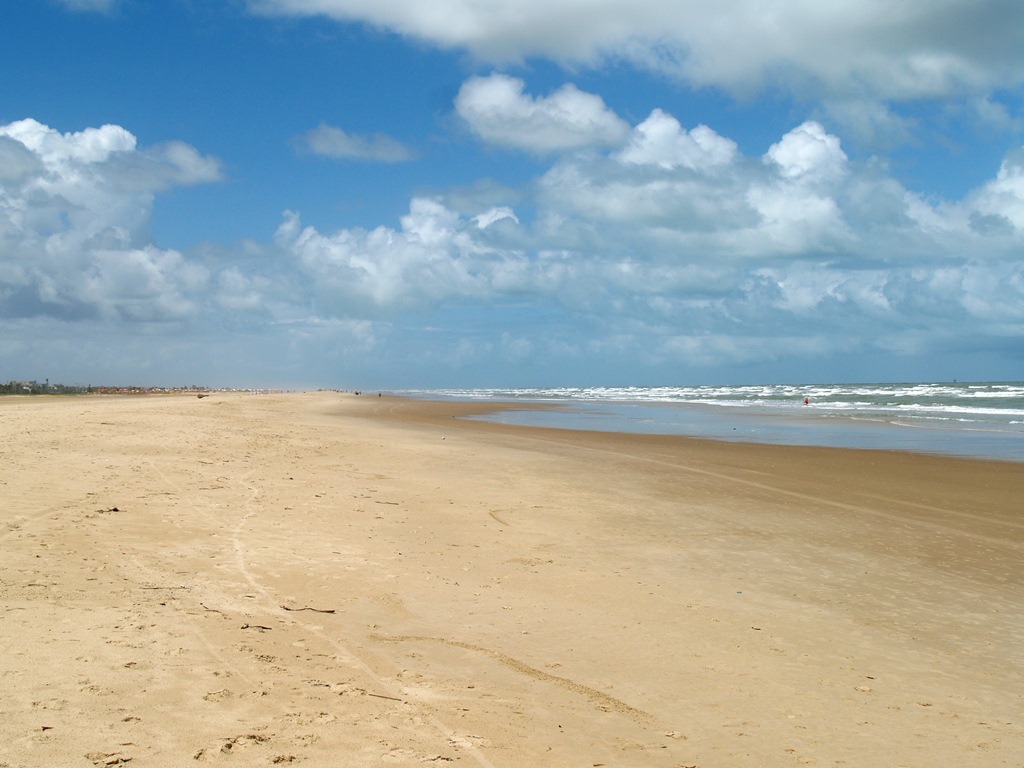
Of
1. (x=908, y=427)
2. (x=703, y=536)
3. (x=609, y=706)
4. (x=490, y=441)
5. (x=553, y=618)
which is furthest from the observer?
(x=908, y=427)

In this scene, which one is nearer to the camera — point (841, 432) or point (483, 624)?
point (483, 624)

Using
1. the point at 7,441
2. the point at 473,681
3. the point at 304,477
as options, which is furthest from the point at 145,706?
the point at 7,441

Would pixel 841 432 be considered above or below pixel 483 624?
above

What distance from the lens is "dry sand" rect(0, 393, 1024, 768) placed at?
13.9 ft

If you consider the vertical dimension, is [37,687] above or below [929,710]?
above

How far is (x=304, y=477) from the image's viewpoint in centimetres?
1348

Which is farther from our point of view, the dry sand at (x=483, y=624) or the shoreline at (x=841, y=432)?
the shoreline at (x=841, y=432)

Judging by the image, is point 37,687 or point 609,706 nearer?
point 37,687

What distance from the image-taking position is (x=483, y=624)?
6441mm

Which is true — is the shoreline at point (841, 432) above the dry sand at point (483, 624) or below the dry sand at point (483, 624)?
above

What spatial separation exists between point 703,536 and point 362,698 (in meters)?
7.10

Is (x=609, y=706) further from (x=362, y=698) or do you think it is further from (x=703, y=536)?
(x=703, y=536)

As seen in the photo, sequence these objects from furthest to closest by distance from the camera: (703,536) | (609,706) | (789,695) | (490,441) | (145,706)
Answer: (490,441) → (703,536) → (789,695) → (609,706) → (145,706)

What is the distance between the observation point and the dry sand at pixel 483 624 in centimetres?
425
